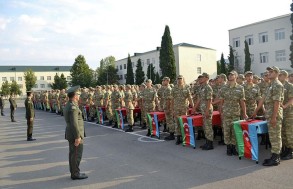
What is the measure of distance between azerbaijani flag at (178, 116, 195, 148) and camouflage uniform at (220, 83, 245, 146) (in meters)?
1.22

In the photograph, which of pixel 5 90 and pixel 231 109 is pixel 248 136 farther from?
pixel 5 90

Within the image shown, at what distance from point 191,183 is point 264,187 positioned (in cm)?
131

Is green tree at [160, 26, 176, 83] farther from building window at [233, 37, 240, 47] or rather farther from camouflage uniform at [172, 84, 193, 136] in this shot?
camouflage uniform at [172, 84, 193, 136]

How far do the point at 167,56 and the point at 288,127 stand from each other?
136ft

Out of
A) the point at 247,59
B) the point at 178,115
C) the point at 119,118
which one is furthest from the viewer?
the point at 247,59

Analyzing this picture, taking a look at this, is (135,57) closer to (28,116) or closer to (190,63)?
(190,63)

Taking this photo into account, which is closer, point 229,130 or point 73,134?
point 73,134

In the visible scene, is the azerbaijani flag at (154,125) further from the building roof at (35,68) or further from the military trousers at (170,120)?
the building roof at (35,68)

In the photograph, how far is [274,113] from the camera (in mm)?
6602

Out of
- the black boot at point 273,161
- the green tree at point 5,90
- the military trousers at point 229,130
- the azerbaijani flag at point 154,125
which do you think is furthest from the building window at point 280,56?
the green tree at point 5,90

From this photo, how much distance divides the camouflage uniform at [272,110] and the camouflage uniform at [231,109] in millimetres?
1086

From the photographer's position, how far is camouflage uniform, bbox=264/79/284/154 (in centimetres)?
663

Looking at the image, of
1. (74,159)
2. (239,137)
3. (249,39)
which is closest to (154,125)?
(239,137)

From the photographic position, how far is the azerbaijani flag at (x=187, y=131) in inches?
353
